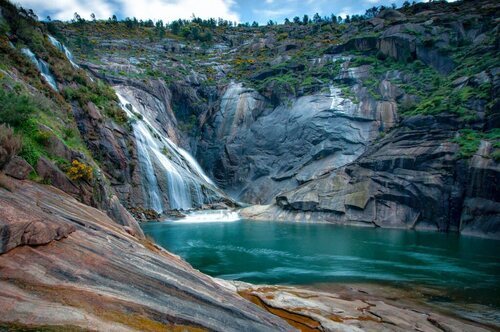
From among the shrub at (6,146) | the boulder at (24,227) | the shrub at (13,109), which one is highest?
the shrub at (13,109)

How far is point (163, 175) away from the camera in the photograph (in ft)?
145

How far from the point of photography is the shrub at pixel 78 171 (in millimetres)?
14462

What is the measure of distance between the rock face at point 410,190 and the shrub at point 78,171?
106 ft

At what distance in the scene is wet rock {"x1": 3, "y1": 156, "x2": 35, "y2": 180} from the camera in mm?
10117

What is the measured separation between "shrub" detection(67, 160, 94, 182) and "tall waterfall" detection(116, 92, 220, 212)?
27.0 meters

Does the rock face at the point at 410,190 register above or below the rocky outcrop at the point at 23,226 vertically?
above

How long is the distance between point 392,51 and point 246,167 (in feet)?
115

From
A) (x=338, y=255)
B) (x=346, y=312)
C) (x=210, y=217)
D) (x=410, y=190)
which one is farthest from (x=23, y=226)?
(x=410, y=190)

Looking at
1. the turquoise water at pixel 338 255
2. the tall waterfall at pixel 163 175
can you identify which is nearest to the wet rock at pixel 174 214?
the tall waterfall at pixel 163 175

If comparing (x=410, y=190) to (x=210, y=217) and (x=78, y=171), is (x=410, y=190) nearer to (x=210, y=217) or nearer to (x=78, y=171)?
(x=210, y=217)

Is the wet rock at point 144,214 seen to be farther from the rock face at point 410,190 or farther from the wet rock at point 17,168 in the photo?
the wet rock at point 17,168

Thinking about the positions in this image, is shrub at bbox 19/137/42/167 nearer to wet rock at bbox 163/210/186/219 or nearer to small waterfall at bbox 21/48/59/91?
small waterfall at bbox 21/48/59/91

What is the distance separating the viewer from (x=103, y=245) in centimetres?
912

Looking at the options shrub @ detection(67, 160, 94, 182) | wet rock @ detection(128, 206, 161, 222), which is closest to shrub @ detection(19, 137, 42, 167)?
shrub @ detection(67, 160, 94, 182)
